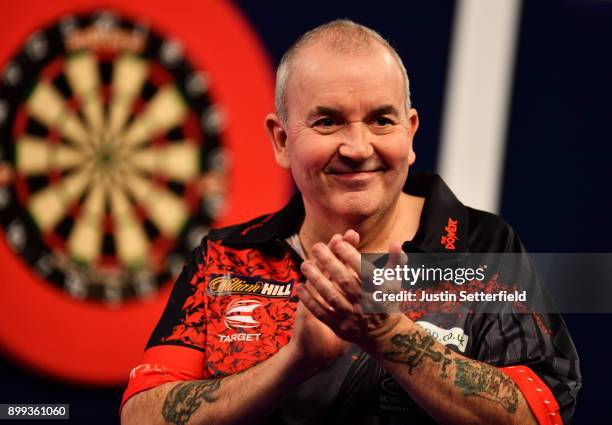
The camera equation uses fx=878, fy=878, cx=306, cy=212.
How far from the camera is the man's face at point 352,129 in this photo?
1791 mm

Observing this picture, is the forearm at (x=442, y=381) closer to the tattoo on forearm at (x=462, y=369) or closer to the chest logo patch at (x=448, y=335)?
the tattoo on forearm at (x=462, y=369)

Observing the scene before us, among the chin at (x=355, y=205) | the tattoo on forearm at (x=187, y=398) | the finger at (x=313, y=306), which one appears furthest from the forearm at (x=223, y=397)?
the chin at (x=355, y=205)

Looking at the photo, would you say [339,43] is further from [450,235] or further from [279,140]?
[450,235]

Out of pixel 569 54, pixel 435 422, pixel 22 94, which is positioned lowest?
pixel 435 422

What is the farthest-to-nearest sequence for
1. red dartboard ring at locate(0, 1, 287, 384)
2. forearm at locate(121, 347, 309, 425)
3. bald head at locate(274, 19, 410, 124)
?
1. red dartboard ring at locate(0, 1, 287, 384)
2. bald head at locate(274, 19, 410, 124)
3. forearm at locate(121, 347, 309, 425)

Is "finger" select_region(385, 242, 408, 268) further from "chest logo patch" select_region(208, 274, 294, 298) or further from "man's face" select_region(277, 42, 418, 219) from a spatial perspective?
"chest logo patch" select_region(208, 274, 294, 298)

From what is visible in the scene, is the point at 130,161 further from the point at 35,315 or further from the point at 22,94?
the point at 35,315

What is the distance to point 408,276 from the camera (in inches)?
72.0

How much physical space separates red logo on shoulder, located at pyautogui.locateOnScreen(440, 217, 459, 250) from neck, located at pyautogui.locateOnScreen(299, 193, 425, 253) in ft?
0.28

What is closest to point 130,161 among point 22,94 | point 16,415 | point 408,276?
point 22,94

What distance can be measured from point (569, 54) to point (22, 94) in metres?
2.04

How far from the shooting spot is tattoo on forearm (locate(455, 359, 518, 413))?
1594 mm

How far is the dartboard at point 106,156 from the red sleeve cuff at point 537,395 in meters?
1.71

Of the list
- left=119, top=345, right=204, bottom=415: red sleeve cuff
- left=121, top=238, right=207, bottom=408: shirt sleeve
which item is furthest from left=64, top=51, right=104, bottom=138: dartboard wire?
left=119, top=345, right=204, bottom=415: red sleeve cuff
